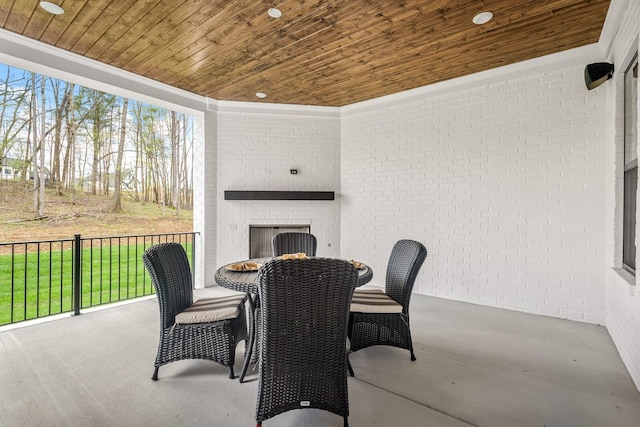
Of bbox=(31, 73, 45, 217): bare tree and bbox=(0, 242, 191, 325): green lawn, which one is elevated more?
bbox=(31, 73, 45, 217): bare tree

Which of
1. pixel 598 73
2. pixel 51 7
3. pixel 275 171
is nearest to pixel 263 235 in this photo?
pixel 275 171

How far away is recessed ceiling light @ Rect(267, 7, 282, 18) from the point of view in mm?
2635

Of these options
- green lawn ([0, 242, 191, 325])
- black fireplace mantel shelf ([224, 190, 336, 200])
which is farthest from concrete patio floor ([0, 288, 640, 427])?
black fireplace mantel shelf ([224, 190, 336, 200])

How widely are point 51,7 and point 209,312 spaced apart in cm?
290

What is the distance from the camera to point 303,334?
1.59 metres

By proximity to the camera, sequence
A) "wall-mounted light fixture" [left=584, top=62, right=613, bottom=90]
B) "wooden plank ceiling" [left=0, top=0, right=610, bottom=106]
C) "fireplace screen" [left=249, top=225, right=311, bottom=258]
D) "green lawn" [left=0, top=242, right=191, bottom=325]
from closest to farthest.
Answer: "wooden plank ceiling" [left=0, top=0, right=610, bottom=106]
"wall-mounted light fixture" [left=584, top=62, right=613, bottom=90]
"green lawn" [left=0, top=242, right=191, bottom=325]
"fireplace screen" [left=249, top=225, right=311, bottom=258]

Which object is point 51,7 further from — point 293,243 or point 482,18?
point 482,18

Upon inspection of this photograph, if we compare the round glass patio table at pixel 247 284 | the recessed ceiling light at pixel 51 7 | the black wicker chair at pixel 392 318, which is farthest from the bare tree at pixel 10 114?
the black wicker chair at pixel 392 318

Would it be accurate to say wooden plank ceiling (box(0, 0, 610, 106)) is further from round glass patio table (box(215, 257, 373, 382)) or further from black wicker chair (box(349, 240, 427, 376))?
round glass patio table (box(215, 257, 373, 382))

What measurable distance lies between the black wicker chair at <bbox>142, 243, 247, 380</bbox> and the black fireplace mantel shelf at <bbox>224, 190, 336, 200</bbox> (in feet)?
8.76

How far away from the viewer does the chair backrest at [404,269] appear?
8.16 feet

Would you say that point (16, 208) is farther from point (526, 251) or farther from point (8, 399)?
point (526, 251)

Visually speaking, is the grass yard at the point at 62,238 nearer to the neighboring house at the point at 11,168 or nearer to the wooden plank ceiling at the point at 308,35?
the neighboring house at the point at 11,168

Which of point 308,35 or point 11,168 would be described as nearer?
point 308,35
